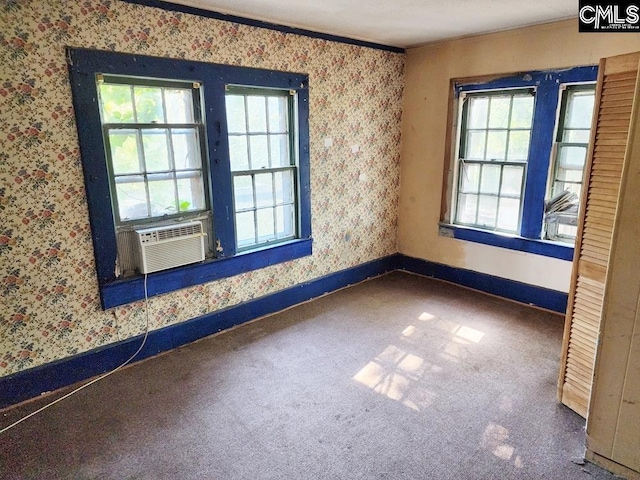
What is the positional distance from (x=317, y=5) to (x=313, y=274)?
97.7 inches

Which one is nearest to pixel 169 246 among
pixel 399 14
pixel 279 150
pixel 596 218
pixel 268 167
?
pixel 268 167

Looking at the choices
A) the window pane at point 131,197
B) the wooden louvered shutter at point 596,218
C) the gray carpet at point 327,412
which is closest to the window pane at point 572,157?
the gray carpet at point 327,412

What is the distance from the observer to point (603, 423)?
2096mm

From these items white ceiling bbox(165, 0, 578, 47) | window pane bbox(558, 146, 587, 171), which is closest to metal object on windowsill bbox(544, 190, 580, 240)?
window pane bbox(558, 146, 587, 171)

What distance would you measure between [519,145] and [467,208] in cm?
86

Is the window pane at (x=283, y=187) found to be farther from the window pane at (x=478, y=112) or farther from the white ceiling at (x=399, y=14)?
the window pane at (x=478, y=112)

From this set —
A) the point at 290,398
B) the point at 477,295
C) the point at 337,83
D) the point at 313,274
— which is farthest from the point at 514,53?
the point at 290,398

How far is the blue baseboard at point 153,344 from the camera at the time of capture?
2707mm

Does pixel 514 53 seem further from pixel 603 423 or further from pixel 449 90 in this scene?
pixel 603 423

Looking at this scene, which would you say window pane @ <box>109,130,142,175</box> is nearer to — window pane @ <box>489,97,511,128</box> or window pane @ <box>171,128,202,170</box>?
window pane @ <box>171,128,202,170</box>

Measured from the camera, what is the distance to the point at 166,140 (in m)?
3.10

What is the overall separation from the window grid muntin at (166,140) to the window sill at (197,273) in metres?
0.44

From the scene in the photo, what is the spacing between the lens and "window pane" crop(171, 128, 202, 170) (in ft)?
10.4

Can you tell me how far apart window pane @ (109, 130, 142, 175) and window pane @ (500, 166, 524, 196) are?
3.42m
